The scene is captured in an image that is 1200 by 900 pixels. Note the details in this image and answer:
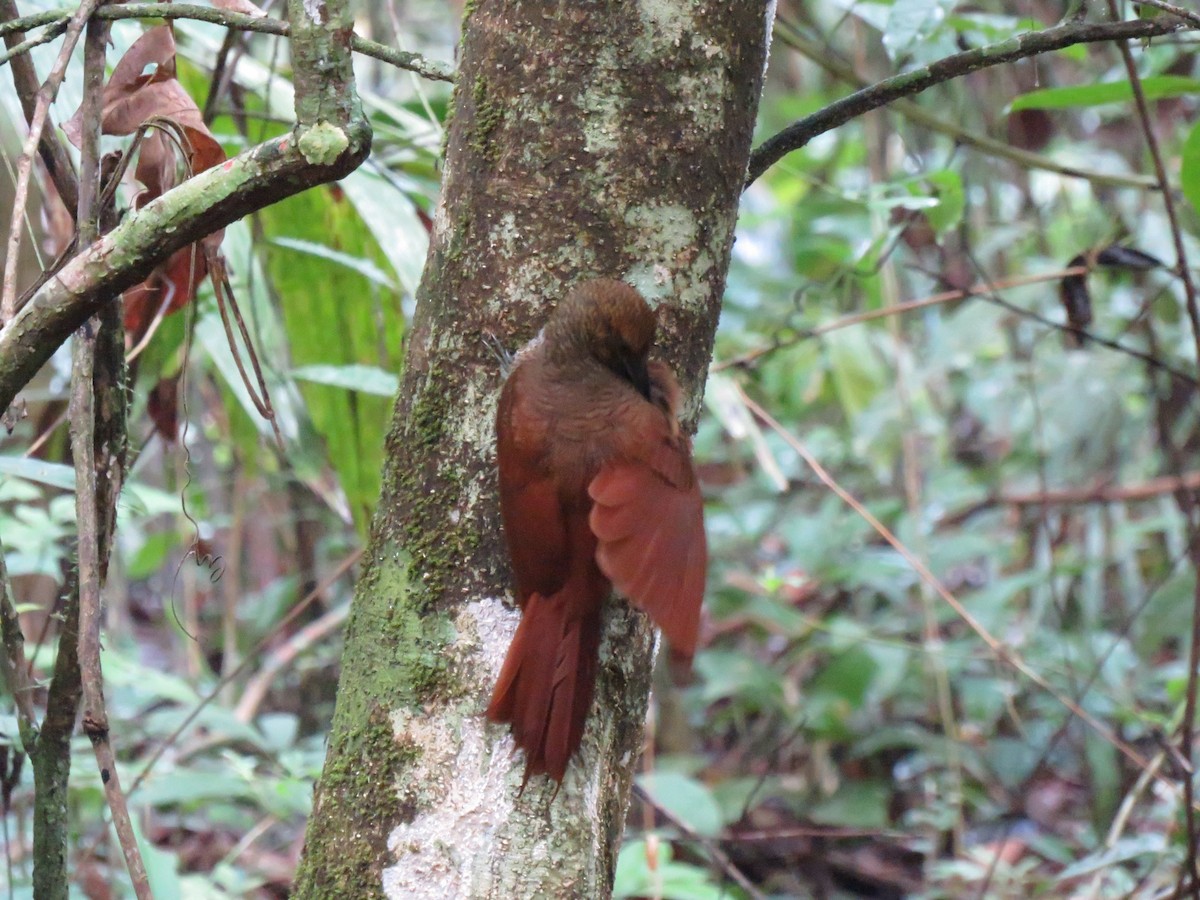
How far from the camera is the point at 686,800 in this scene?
312 centimetres

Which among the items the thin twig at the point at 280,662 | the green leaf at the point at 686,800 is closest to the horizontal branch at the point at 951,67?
the green leaf at the point at 686,800

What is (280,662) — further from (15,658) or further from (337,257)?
(15,658)

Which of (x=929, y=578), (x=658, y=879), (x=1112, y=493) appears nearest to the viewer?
(x=658, y=879)

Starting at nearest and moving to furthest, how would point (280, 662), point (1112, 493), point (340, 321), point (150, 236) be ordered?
point (150, 236), point (340, 321), point (280, 662), point (1112, 493)

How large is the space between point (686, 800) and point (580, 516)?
1.94m

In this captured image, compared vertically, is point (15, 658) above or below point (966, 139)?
below

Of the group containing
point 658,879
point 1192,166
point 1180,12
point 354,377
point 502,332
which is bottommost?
point 658,879

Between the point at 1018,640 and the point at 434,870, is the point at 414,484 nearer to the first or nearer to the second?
the point at 434,870

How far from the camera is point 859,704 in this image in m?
3.76

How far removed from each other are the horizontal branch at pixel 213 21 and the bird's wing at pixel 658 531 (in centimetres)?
52

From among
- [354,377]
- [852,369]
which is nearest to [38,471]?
[354,377]

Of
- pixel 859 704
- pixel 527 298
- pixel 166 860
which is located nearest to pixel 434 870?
pixel 527 298

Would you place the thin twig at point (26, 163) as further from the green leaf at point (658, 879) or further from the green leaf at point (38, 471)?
the green leaf at point (658, 879)

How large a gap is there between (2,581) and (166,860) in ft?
3.34
